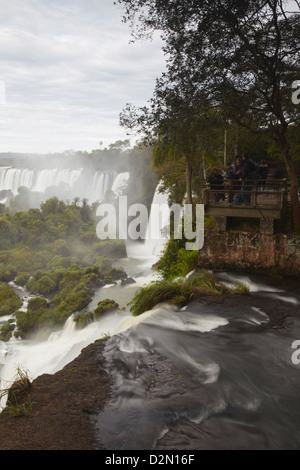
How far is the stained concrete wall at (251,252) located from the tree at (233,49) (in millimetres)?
1311

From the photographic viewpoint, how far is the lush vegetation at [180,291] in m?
9.38

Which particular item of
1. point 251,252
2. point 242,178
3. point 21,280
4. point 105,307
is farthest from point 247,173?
point 21,280

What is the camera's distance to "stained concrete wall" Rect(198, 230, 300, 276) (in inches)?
427

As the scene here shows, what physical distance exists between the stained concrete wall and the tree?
4.30 ft

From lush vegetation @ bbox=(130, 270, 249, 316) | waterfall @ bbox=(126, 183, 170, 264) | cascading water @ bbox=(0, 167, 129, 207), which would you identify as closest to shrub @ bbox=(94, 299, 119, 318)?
lush vegetation @ bbox=(130, 270, 249, 316)

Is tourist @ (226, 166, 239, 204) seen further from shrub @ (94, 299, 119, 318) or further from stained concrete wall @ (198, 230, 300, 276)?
shrub @ (94, 299, 119, 318)

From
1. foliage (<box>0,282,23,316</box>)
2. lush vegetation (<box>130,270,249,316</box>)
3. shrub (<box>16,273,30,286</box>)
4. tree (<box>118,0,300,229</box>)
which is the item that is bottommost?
foliage (<box>0,282,23,316</box>)

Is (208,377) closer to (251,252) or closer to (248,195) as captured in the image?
(251,252)

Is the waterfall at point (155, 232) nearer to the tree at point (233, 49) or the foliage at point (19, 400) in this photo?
the tree at point (233, 49)

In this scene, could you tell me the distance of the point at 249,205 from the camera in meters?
11.2

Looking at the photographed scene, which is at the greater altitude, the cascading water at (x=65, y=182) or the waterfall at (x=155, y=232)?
the cascading water at (x=65, y=182)

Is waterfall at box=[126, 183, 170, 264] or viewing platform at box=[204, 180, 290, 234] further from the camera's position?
waterfall at box=[126, 183, 170, 264]

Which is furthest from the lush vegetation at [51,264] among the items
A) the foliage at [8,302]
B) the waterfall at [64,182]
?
the waterfall at [64,182]

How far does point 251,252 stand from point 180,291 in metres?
3.47
